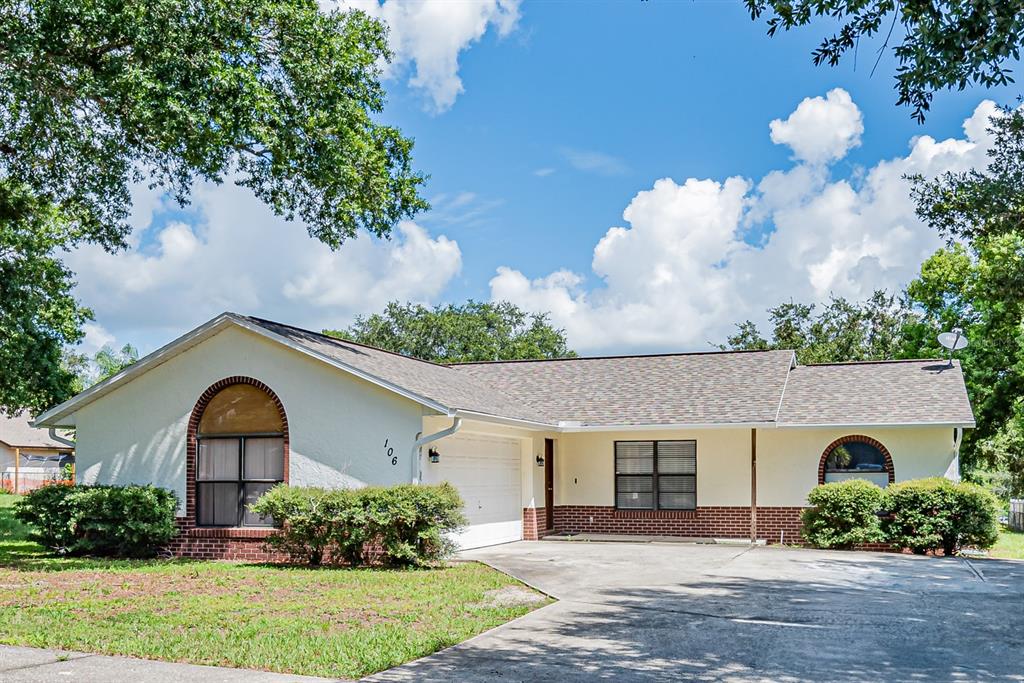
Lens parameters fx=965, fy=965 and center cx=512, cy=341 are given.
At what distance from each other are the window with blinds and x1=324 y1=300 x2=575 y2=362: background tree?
36064 mm

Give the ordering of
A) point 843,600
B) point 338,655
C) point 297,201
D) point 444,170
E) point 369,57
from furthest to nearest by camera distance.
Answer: point 444,170 < point 297,201 < point 369,57 < point 843,600 < point 338,655

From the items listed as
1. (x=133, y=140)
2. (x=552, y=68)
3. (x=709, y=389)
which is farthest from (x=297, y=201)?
(x=709, y=389)

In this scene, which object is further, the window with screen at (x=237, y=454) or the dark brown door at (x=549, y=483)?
the dark brown door at (x=549, y=483)

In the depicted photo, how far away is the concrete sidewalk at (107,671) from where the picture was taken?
755cm

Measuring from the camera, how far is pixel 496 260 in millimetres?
42969

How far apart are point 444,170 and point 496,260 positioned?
22606mm

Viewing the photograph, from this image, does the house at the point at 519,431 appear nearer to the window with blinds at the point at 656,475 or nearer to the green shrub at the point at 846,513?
the window with blinds at the point at 656,475

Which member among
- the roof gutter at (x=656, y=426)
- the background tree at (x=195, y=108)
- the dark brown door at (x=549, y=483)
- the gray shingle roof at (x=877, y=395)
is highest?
the background tree at (x=195, y=108)

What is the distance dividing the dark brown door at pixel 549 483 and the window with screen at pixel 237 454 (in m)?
6.81

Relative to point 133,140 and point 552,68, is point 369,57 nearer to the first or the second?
point 552,68

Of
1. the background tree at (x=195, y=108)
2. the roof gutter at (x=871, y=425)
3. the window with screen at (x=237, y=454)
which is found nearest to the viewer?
the background tree at (x=195, y=108)

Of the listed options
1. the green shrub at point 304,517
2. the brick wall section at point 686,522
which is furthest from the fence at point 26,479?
the green shrub at point 304,517

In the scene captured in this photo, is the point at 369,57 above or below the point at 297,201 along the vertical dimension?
above

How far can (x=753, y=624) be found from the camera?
10211 millimetres
